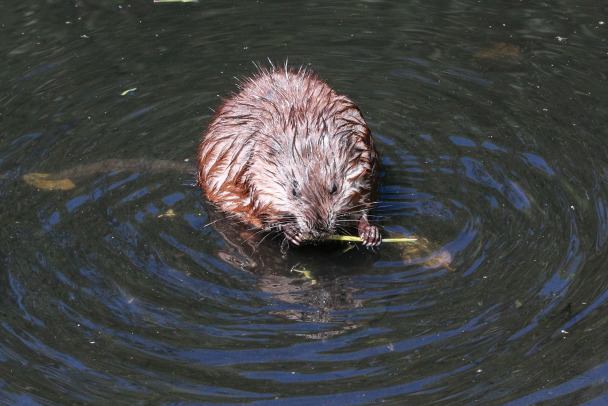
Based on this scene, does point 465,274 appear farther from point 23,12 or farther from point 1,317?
point 23,12

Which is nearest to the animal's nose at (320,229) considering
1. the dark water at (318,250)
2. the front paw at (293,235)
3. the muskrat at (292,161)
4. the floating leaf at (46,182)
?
the muskrat at (292,161)

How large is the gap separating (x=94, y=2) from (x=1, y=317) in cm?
507

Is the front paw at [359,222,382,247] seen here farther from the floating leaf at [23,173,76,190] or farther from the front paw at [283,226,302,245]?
the floating leaf at [23,173,76,190]

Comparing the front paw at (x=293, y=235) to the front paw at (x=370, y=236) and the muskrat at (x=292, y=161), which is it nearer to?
the muskrat at (x=292, y=161)

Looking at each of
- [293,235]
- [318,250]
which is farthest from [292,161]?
[318,250]

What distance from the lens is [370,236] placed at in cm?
542

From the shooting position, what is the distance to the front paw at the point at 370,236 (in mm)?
5418

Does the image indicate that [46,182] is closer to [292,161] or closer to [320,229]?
[292,161]

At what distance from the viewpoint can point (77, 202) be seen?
607 cm

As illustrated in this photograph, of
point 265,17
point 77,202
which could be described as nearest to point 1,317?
point 77,202

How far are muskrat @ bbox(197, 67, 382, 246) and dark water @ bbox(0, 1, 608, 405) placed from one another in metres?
0.22

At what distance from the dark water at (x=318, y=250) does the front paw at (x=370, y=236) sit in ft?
0.35

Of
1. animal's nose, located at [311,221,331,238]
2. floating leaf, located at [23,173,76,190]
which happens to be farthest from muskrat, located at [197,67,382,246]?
floating leaf, located at [23,173,76,190]

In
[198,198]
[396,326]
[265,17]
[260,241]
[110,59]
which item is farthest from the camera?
[265,17]
